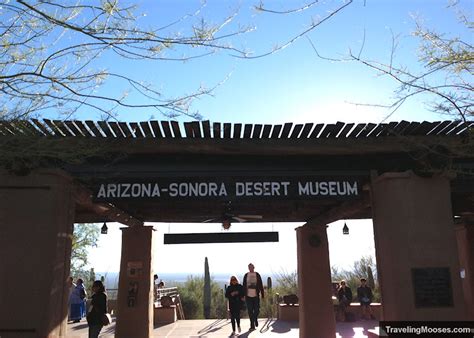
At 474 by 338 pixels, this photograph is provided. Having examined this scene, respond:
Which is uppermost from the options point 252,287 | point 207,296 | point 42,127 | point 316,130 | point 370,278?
point 316,130

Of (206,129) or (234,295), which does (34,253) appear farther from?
(234,295)

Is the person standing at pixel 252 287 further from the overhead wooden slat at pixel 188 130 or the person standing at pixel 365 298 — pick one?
the overhead wooden slat at pixel 188 130

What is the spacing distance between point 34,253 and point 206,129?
2747mm

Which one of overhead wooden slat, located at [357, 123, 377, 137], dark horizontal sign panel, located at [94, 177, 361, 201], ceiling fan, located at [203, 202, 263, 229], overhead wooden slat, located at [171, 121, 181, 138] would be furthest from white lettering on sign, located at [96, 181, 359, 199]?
ceiling fan, located at [203, 202, 263, 229]

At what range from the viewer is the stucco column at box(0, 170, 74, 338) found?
5906 mm

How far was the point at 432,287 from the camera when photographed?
20.2 feet

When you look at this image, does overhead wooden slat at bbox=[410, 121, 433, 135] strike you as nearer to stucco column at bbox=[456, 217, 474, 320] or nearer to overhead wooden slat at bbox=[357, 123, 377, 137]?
overhead wooden slat at bbox=[357, 123, 377, 137]

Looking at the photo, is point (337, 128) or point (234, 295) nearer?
point (337, 128)

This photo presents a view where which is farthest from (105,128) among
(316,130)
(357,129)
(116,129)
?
(357,129)

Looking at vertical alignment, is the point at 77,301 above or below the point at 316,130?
below

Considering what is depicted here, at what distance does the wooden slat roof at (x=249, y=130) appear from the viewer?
19.0ft

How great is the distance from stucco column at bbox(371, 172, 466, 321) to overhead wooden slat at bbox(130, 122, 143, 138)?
11.1 feet

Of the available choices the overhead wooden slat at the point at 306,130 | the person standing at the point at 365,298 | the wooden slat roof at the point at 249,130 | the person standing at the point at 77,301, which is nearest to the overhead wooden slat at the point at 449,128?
the wooden slat roof at the point at 249,130

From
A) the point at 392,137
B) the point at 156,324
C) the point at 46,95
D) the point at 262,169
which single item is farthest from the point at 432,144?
the point at 156,324
